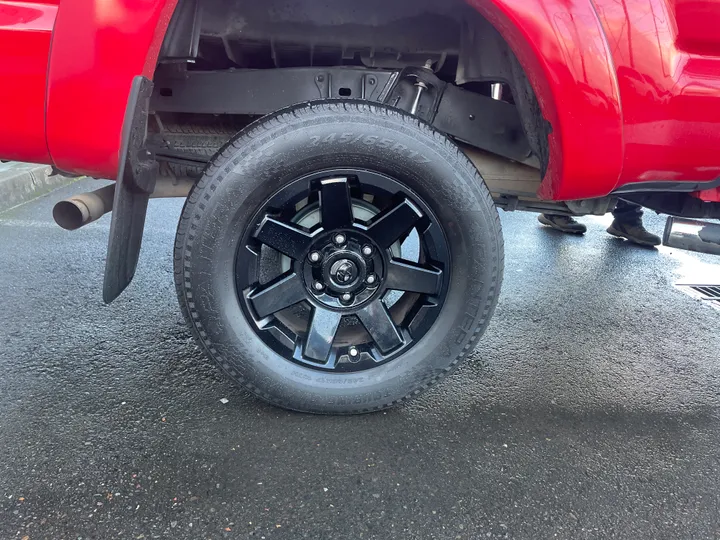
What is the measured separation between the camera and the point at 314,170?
5.43 ft

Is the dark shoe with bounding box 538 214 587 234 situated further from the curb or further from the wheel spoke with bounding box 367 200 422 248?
the curb

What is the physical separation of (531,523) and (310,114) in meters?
1.40

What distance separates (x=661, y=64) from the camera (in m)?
1.56

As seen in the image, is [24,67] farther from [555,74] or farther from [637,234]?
[637,234]

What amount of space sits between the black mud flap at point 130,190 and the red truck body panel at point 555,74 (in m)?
0.06

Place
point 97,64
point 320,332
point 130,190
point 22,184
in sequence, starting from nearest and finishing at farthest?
point 97,64, point 130,190, point 320,332, point 22,184

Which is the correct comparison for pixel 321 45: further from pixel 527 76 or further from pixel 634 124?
pixel 634 124

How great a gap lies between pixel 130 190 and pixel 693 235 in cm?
222

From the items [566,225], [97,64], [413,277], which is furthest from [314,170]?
[566,225]

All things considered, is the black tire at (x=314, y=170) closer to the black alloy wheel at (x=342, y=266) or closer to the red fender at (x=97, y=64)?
the black alloy wheel at (x=342, y=266)

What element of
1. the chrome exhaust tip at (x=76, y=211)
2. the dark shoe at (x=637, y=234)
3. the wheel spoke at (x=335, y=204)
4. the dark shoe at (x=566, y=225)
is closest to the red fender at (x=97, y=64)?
the chrome exhaust tip at (x=76, y=211)

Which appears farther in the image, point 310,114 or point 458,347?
point 458,347

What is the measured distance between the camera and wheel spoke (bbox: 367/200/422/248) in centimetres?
172

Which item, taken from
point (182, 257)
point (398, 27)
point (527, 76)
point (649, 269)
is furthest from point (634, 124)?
point (649, 269)
